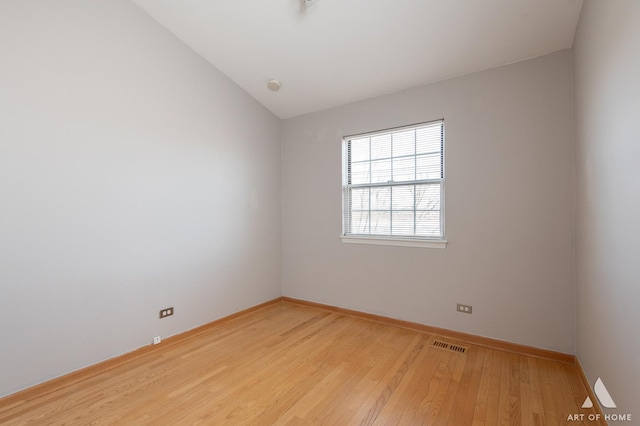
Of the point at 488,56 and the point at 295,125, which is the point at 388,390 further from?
the point at 295,125

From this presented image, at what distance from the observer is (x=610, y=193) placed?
1648mm

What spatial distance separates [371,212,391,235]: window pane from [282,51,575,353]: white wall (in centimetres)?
20

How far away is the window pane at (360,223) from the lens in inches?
145

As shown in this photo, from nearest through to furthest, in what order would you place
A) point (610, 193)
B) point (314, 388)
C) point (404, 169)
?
point (610, 193), point (314, 388), point (404, 169)

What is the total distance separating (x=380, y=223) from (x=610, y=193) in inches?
83.8

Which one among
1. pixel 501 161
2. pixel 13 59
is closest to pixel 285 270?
pixel 501 161

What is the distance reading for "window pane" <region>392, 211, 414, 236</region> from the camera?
333 centimetres

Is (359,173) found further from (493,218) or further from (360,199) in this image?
(493,218)

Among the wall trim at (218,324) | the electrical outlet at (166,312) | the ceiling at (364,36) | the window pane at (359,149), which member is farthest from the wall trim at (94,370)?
the ceiling at (364,36)

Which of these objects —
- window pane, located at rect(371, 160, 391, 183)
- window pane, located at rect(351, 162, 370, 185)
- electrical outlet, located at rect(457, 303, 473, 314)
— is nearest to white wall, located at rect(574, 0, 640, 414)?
electrical outlet, located at rect(457, 303, 473, 314)

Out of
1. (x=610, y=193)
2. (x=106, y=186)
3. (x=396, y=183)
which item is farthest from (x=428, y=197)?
(x=106, y=186)

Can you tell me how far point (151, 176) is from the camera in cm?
283

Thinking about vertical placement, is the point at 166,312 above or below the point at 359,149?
below

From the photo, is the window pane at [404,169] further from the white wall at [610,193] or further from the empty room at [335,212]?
the white wall at [610,193]
